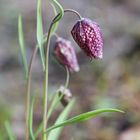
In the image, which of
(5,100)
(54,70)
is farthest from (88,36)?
(54,70)

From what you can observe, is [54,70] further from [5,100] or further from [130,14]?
[130,14]

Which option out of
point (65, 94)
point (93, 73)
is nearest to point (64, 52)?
point (65, 94)

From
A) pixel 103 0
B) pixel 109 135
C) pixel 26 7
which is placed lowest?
pixel 103 0

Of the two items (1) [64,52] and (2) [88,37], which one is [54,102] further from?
(2) [88,37]

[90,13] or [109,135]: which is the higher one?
[109,135]

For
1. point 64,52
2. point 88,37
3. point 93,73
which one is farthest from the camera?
point 93,73

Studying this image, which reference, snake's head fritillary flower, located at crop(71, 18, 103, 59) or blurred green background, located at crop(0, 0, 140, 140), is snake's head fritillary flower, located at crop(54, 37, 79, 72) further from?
blurred green background, located at crop(0, 0, 140, 140)
